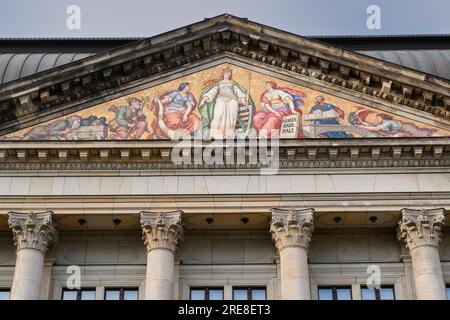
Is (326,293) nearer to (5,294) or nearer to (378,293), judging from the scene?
(378,293)

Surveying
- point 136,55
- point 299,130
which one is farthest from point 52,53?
point 299,130

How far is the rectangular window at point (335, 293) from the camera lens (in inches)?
1145

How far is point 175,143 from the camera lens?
2956cm

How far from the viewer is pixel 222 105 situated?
30.8 metres

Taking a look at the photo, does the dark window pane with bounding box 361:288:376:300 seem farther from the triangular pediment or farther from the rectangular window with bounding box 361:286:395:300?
the triangular pediment

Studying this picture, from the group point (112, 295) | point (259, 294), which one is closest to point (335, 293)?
point (259, 294)

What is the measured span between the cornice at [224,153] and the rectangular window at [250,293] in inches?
146

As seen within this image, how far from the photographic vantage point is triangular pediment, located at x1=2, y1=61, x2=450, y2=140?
1190 inches

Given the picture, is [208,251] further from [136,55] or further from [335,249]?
[136,55]

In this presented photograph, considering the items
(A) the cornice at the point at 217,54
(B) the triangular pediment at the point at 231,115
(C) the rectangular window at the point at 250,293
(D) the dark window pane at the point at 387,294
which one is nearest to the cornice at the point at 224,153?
(B) the triangular pediment at the point at 231,115

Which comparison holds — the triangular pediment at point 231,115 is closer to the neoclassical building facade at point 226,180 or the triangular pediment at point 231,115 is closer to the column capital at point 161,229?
the neoclassical building facade at point 226,180

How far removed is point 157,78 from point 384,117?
24.6ft
